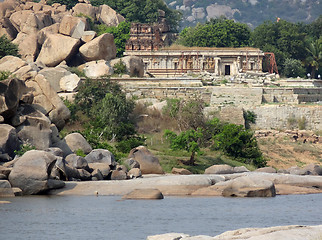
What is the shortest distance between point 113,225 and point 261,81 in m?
44.6

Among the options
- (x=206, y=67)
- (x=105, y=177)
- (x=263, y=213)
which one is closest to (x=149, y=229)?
(x=263, y=213)

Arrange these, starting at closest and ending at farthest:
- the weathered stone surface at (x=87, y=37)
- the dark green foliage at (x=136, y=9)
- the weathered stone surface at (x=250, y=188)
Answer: the weathered stone surface at (x=250, y=188) → the weathered stone surface at (x=87, y=37) → the dark green foliage at (x=136, y=9)

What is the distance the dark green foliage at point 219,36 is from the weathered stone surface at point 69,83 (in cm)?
3665

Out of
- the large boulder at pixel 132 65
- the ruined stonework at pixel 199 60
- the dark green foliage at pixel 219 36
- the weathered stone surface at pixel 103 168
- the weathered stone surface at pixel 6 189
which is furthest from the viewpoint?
the dark green foliage at pixel 219 36

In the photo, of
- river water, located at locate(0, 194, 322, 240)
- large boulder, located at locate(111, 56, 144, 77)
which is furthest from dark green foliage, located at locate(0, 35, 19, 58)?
river water, located at locate(0, 194, 322, 240)

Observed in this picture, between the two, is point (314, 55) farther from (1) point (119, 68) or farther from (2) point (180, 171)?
(2) point (180, 171)

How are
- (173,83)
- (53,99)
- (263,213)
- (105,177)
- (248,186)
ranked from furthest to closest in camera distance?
(173,83)
(53,99)
(105,177)
(248,186)
(263,213)

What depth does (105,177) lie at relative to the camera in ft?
133

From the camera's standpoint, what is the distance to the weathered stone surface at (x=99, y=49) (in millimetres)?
72938

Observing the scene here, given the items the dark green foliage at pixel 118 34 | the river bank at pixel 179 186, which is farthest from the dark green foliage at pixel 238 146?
the dark green foliage at pixel 118 34

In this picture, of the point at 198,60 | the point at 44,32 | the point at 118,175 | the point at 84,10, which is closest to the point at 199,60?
the point at 198,60

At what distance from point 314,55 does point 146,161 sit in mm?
58337

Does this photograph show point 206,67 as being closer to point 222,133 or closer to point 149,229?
point 222,133

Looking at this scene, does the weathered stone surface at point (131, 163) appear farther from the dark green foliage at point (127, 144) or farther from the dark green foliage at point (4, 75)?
the dark green foliage at point (4, 75)
